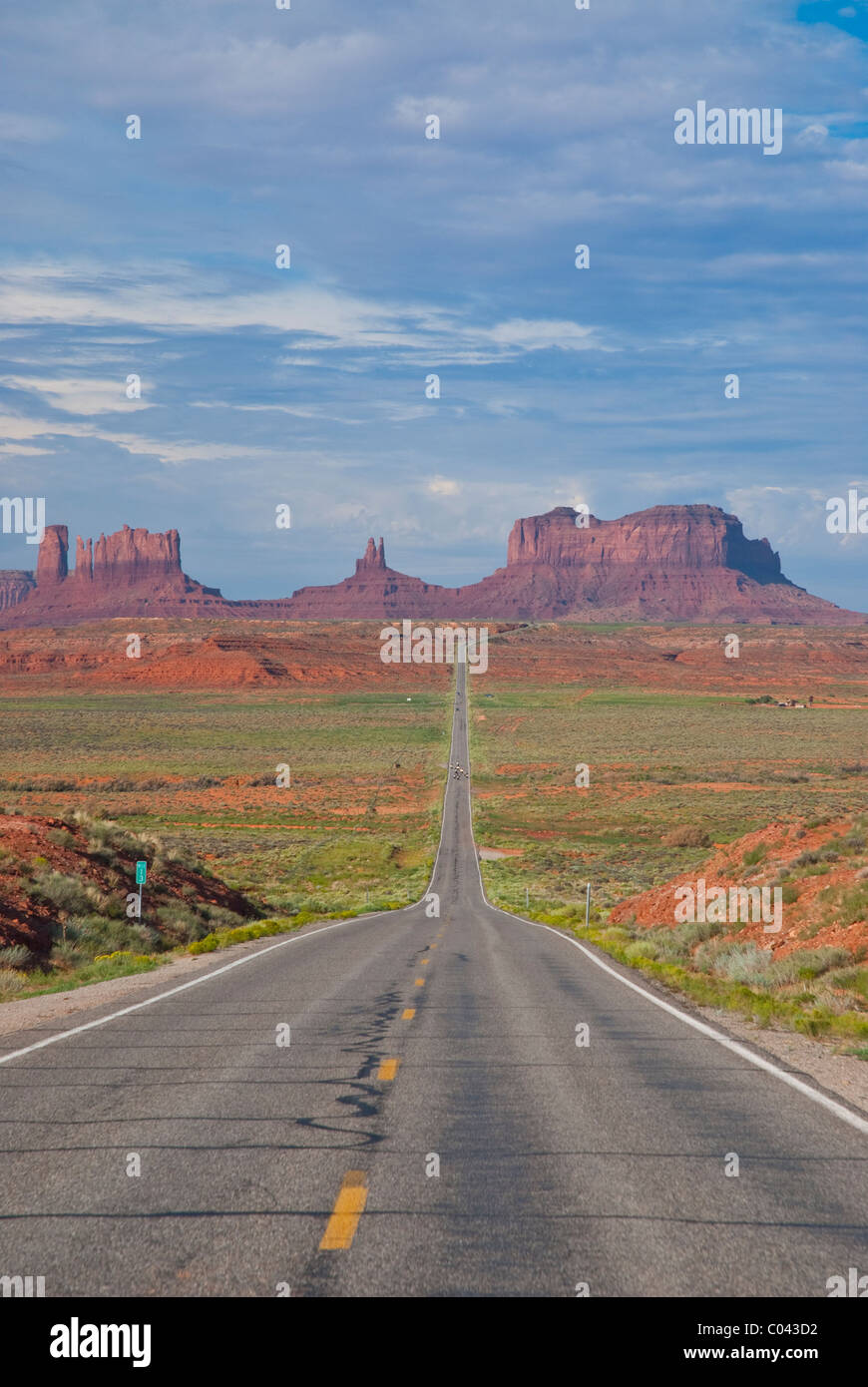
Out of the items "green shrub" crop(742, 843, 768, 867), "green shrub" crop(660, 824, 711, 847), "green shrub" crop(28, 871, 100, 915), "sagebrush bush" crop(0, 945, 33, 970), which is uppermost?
"green shrub" crop(742, 843, 768, 867)

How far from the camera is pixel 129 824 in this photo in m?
56.1

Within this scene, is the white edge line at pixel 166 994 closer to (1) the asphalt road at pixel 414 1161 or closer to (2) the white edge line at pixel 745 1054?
(1) the asphalt road at pixel 414 1161

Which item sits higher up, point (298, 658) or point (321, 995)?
point (298, 658)

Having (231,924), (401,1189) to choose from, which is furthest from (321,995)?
(231,924)

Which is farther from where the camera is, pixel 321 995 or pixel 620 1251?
pixel 321 995

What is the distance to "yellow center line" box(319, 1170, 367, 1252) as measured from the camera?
16.8ft

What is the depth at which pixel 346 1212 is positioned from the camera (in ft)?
18.1

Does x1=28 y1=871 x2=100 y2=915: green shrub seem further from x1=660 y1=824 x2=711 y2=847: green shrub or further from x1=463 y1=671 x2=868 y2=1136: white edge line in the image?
x1=660 y1=824 x2=711 y2=847: green shrub

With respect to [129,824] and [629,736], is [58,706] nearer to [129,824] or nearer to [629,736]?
[629,736]

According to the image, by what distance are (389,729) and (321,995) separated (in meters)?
105

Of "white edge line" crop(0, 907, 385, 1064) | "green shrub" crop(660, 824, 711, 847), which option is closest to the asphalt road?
"white edge line" crop(0, 907, 385, 1064)

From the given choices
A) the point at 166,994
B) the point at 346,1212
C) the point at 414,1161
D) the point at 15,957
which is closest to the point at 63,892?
the point at 15,957

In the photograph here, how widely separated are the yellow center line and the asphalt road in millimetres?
16

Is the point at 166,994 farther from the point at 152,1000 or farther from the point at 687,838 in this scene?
the point at 687,838
